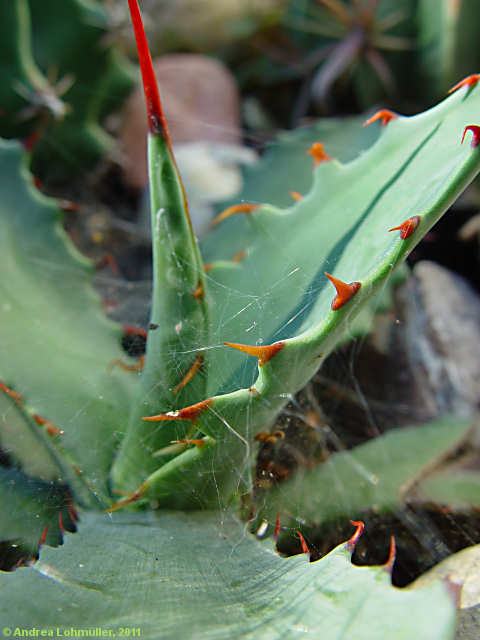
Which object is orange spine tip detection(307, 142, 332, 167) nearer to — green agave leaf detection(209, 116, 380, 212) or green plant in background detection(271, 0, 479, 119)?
green agave leaf detection(209, 116, 380, 212)

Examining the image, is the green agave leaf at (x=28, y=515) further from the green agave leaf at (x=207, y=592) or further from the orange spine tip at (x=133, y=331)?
the orange spine tip at (x=133, y=331)

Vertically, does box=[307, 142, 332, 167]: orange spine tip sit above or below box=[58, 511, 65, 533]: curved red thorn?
above

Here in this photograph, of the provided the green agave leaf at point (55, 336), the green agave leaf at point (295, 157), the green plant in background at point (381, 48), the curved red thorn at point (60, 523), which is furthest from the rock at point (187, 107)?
the curved red thorn at point (60, 523)

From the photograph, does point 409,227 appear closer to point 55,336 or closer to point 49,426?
point 49,426

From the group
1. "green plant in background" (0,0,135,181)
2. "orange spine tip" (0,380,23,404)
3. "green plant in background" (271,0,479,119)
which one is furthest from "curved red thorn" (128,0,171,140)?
"green plant in background" (271,0,479,119)

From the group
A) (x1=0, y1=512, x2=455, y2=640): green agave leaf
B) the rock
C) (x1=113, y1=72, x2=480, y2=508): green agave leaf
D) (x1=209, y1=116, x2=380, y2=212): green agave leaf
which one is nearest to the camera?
(x1=0, y1=512, x2=455, y2=640): green agave leaf

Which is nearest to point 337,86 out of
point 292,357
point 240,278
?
point 240,278
